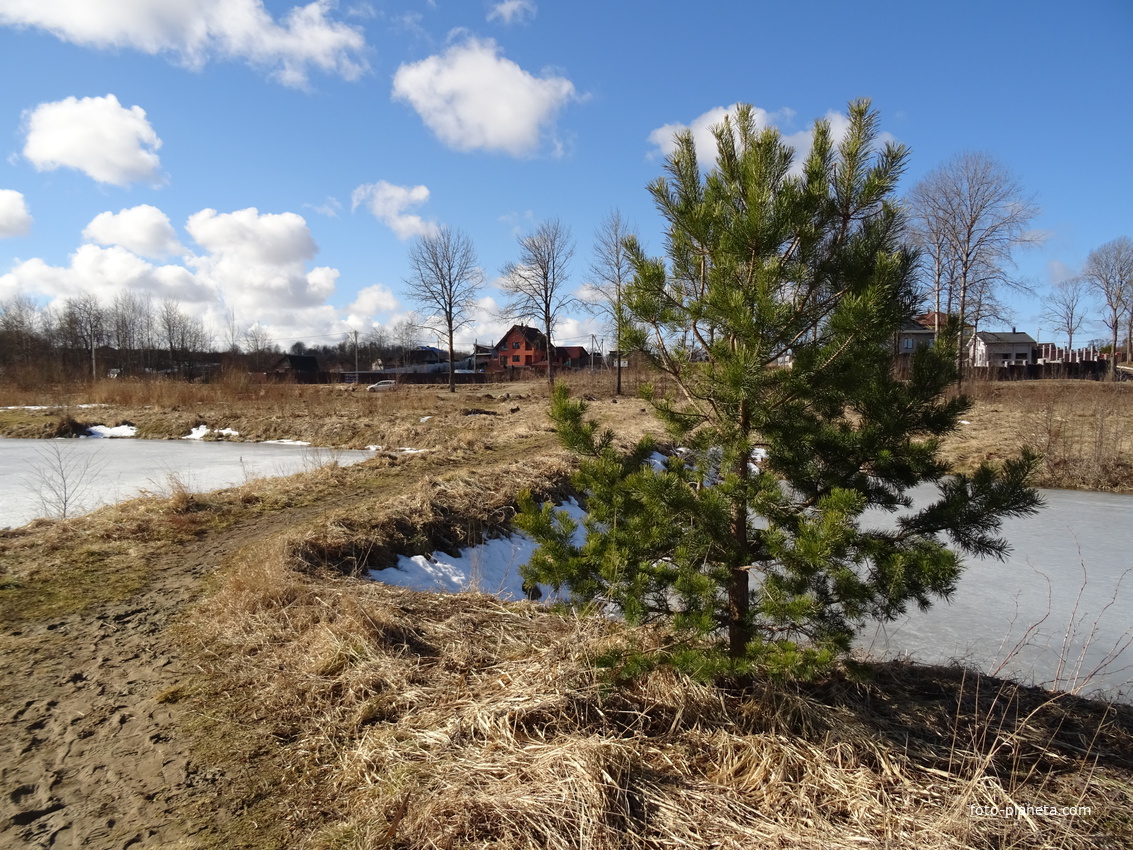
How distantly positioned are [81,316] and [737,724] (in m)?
67.3

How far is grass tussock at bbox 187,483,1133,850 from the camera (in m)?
2.55

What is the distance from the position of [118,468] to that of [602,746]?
1319 centimetres

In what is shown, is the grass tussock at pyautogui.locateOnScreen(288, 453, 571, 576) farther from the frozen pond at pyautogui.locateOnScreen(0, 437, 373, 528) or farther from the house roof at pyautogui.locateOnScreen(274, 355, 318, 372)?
the house roof at pyautogui.locateOnScreen(274, 355, 318, 372)

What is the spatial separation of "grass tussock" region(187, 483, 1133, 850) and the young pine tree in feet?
1.43

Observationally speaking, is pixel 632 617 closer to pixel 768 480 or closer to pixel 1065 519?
pixel 768 480

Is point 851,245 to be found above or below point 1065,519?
above

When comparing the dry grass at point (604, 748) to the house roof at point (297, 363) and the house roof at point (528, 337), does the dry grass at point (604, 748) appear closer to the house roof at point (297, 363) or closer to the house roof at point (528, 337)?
the house roof at point (528, 337)

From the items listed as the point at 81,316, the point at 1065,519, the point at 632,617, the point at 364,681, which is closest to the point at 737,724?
the point at 632,617

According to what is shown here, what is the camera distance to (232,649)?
422cm

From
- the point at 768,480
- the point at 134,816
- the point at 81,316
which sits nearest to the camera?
the point at 134,816

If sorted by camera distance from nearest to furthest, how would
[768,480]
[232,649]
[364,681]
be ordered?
1. [768,480]
2. [364,681]
3. [232,649]

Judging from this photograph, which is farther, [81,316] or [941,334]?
[81,316]

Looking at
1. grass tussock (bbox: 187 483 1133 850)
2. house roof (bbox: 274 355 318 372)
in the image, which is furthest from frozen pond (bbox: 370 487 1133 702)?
house roof (bbox: 274 355 318 372)

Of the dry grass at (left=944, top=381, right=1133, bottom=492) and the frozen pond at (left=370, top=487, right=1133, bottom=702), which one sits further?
the dry grass at (left=944, top=381, right=1133, bottom=492)
